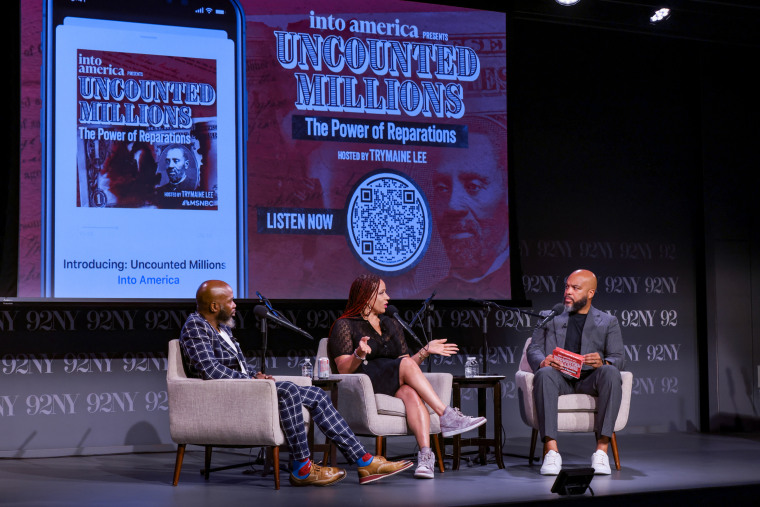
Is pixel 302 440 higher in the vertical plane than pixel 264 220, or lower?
lower

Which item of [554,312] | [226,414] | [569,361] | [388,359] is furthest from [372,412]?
[554,312]

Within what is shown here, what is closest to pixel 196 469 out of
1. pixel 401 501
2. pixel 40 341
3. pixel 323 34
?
pixel 40 341

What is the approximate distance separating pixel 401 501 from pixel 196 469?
1759 millimetres

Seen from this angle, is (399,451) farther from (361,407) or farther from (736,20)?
(736,20)

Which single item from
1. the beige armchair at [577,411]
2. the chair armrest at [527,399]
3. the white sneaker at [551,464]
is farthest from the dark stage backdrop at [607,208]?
the white sneaker at [551,464]

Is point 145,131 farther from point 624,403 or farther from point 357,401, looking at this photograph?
point 624,403

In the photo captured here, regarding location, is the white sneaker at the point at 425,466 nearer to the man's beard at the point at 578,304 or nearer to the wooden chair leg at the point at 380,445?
the wooden chair leg at the point at 380,445

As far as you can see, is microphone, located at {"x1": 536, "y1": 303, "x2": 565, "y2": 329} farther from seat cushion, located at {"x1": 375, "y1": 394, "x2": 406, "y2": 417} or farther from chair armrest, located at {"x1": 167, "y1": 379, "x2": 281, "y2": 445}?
chair armrest, located at {"x1": 167, "y1": 379, "x2": 281, "y2": 445}

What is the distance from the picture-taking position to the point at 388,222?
21.0 ft

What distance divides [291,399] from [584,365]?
1.75 metres

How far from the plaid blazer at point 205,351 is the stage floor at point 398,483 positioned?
1.80 ft

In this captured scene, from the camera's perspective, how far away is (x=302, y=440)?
4480mm

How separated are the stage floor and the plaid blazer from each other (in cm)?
55

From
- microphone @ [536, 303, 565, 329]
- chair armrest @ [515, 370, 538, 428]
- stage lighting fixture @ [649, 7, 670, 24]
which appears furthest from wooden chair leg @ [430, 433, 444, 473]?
stage lighting fixture @ [649, 7, 670, 24]
